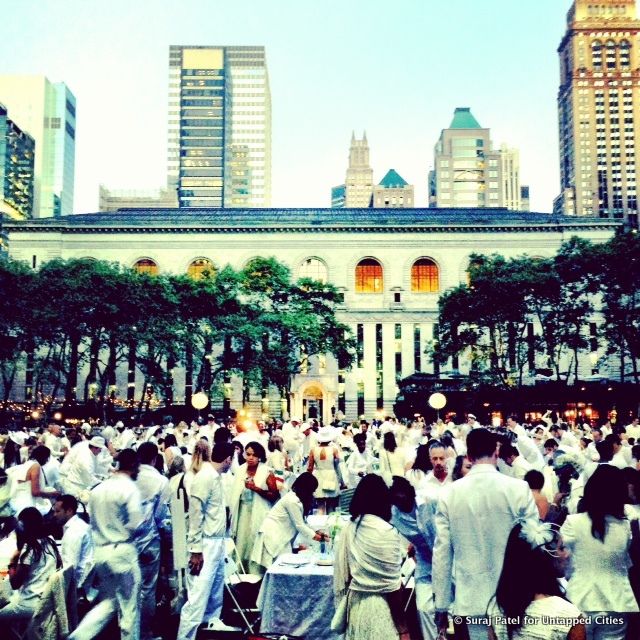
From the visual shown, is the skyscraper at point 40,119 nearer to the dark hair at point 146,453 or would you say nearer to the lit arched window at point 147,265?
the lit arched window at point 147,265

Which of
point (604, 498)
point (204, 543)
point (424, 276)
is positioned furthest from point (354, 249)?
point (604, 498)

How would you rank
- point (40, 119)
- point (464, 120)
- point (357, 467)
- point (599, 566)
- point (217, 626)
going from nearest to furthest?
1. point (599, 566)
2. point (217, 626)
3. point (357, 467)
4. point (464, 120)
5. point (40, 119)

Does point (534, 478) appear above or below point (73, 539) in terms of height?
above

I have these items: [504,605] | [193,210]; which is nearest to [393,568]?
[504,605]

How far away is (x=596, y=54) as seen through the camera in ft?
491

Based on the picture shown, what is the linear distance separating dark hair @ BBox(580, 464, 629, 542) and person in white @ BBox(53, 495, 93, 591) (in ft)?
15.2

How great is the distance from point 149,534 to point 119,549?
3.34ft

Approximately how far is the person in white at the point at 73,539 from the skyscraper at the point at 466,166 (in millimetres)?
153603

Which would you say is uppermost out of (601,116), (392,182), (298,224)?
(601,116)

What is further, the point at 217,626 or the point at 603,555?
the point at 217,626

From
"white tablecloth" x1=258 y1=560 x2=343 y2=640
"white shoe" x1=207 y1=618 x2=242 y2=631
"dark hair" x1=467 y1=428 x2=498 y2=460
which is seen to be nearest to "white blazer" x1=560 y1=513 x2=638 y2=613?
"dark hair" x1=467 y1=428 x2=498 y2=460

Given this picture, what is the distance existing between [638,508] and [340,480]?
9.04 meters

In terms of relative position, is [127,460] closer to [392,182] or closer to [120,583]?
[120,583]

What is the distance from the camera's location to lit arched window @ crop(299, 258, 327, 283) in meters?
57.2
